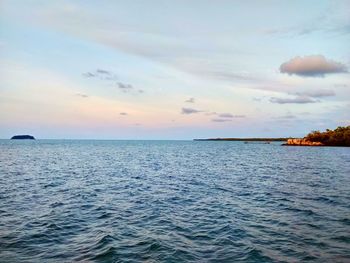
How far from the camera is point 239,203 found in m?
26.1

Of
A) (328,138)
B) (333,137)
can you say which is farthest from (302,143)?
(333,137)

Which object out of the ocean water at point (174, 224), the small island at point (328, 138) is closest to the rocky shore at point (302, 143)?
the small island at point (328, 138)

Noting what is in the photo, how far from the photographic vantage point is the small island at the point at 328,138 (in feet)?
507

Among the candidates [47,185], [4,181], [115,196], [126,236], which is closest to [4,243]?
[126,236]

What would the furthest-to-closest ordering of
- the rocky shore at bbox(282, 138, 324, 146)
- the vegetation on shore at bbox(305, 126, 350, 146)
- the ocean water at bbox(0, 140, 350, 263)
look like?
the rocky shore at bbox(282, 138, 324, 146)
the vegetation on shore at bbox(305, 126, 350, 146)
the ocean water at bbox(0, 140, 350, 263)

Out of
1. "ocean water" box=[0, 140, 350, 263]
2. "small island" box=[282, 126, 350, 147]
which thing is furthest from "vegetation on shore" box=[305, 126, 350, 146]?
"ocean water" box=[0, 140, 350, 263]

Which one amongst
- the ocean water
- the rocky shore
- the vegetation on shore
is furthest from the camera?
the rocky shore

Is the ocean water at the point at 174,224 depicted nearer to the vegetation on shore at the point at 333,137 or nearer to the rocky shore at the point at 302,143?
the vegetation on shore at the point at 333,137

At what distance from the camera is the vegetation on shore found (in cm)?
15388

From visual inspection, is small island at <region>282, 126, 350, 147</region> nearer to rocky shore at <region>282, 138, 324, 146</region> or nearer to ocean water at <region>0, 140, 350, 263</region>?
rocky shore at <region>282, 138, 324, 146</region>

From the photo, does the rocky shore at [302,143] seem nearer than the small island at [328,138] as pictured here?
No

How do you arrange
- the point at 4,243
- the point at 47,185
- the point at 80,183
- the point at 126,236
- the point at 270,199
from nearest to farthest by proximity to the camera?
the point at 4,243 → the point at 126,236 → the point at 270,199 → the point at 47,185 → the point at 80,183

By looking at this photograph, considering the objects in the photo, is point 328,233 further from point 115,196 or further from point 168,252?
point 115,196

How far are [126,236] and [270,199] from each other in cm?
1601
